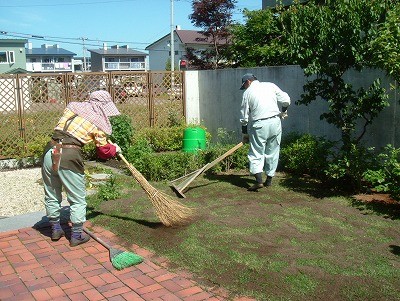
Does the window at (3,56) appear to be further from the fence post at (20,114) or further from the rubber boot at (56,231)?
the rubber boot at (56,231)

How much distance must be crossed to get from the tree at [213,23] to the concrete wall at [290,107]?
22.8 ft

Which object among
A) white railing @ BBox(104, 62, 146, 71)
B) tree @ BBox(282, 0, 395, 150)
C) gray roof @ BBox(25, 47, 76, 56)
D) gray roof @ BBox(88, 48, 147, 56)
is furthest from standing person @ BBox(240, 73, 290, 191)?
gray roof @ BBox(25, 47, 76, 56)

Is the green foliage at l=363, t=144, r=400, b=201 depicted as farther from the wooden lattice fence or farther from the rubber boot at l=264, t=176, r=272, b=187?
the wooden lattice fence

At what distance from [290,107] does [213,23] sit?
11672mm

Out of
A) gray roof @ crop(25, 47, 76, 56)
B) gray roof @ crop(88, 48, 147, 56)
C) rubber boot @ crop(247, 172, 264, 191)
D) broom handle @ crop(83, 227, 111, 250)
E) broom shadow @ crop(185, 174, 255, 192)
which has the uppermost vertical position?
gray roof @ crop(25, 47, 76, 56)

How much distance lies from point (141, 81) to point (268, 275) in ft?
28.4

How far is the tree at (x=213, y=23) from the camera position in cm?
1902

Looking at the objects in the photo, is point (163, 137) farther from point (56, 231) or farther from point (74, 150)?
point (74, 150)

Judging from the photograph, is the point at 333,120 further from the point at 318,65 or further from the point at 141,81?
the point at 141,81

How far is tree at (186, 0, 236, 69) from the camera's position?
1902 centimetres

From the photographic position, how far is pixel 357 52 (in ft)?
20.0

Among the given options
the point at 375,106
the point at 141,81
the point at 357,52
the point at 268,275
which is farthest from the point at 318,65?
the point at 141,81

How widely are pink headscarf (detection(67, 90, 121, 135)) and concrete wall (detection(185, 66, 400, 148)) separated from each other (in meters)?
4.05

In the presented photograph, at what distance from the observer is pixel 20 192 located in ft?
24.3
